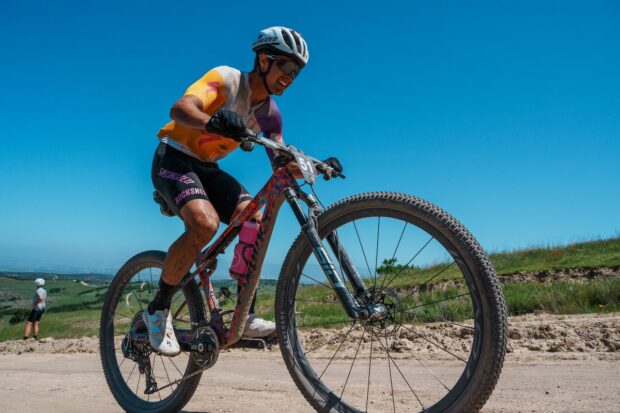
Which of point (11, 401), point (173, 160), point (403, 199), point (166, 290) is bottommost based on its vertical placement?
point (11, 401)

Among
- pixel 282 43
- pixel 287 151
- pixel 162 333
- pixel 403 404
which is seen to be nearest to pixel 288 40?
pixel 282 43

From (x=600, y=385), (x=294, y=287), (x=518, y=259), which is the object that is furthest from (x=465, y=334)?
(x=518, y=259)

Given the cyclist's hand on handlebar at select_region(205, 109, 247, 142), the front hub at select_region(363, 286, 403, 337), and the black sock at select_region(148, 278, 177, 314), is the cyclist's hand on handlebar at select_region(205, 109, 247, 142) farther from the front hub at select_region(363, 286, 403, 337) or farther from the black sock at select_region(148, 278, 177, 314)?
the black sock at select_region(148, 278, 177, 314)

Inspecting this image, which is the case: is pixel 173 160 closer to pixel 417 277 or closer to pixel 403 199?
pixel 403 199

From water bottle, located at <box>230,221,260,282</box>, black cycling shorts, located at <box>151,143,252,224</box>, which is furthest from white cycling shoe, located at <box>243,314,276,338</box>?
black cycling shorts, located at <box>151,143,252,224</box>

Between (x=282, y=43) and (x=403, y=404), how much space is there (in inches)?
117

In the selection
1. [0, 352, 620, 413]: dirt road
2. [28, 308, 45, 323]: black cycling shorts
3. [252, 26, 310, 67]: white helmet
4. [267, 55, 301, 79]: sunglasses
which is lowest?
[28, 308, 45, 323]: black cycling shorts

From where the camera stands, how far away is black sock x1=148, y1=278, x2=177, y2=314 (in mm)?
4516

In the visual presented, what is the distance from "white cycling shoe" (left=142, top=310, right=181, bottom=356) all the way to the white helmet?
2337 millimetres

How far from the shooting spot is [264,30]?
169 inches

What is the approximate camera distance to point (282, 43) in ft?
13.7

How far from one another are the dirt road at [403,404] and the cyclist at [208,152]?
3.47 feet

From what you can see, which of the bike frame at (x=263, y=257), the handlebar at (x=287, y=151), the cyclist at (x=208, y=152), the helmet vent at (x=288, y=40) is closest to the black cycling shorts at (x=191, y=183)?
the cyclist at (x=208, y=152)

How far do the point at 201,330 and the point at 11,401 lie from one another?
2.36m
